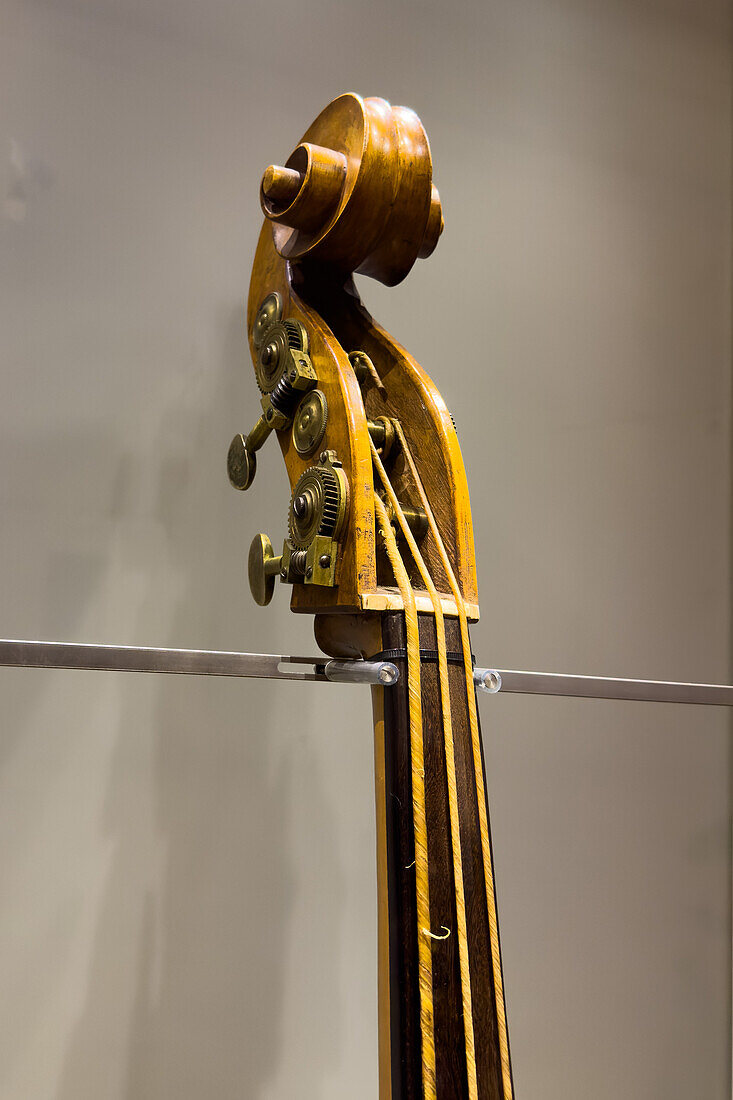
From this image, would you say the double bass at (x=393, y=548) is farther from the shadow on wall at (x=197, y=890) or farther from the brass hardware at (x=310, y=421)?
the shadow on wall at (x=197, y=890)

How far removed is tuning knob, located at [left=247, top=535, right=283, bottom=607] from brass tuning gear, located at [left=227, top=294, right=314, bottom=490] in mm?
71

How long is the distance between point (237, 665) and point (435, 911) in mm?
232

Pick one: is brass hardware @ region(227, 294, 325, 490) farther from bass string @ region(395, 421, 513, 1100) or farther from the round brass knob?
bass string @ region(395, 421, 513, 1100)

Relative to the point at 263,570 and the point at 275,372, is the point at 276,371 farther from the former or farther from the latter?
the point at 263,570

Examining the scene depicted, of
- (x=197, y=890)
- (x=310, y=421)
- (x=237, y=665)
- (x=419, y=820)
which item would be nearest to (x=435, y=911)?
(x=419, y=820)

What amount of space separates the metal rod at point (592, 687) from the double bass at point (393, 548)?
8cm

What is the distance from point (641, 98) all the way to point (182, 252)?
833 millimetres

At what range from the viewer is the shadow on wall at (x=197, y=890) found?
1.04 meters

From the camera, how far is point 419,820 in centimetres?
62

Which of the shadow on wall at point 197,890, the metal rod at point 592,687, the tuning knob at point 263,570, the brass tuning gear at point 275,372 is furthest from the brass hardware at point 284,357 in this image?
the shadow on wall at point 197,890

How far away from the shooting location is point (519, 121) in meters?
1.38

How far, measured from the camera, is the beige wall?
105 centimetres

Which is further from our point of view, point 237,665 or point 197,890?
point 197,890

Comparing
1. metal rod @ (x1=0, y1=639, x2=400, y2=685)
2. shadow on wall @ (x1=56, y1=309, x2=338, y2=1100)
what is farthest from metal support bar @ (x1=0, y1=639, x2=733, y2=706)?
shadow on wall @ (x1=56, y1=309, x2=338, y2=1100)
